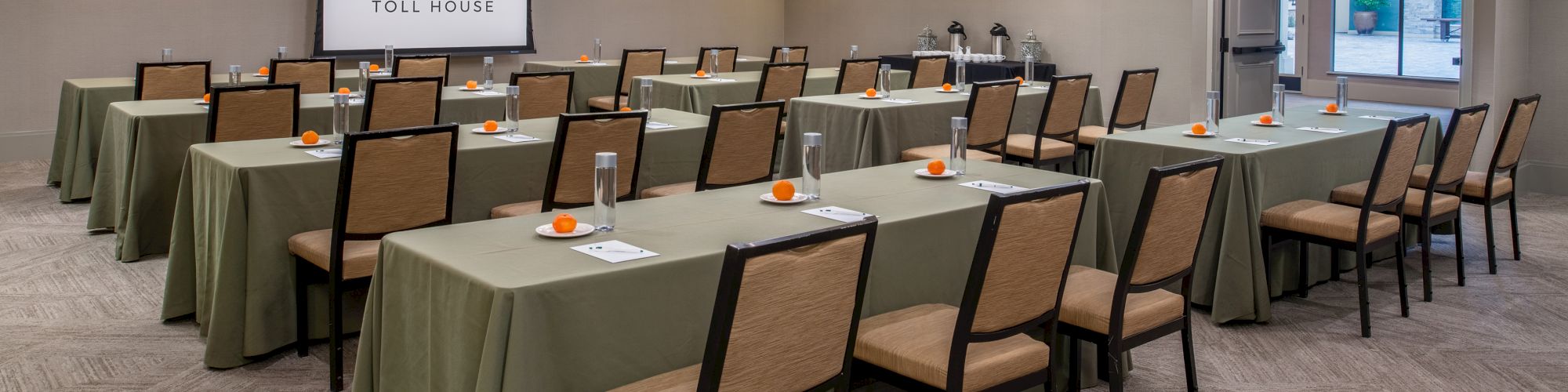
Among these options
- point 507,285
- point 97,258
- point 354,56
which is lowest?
point 97,258

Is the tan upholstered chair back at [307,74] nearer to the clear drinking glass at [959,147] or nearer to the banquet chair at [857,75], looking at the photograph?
the banquet chair at [857,75]

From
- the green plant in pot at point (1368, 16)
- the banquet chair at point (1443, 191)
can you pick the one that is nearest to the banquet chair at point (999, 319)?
the banquet chair at point (1443, 191)

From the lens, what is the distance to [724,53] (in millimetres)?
9914

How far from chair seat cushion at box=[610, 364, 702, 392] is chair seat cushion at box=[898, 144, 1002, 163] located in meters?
3.44

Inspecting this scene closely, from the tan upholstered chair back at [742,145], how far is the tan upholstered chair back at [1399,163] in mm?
2188

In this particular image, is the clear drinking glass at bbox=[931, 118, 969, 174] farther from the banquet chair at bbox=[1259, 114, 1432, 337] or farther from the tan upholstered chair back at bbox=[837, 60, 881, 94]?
the tan upholstered chair back at bbox=[837, 60, 881, 94]

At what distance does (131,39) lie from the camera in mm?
9102

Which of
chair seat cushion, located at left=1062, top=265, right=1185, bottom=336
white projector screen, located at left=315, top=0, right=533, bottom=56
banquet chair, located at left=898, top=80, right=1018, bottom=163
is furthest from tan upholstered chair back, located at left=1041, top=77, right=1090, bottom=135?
white projector screen, located at left=315, top=0, right=533, bottom=56

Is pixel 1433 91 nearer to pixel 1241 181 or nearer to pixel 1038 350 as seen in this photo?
pixel 1241 181

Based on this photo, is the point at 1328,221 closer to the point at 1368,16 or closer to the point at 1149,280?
the point at 1149,280

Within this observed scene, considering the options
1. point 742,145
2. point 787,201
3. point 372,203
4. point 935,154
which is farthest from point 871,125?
point 372,203

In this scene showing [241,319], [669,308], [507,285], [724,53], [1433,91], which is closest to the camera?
[507,285]

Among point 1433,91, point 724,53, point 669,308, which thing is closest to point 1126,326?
point 669,308

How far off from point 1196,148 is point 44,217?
221 inches
